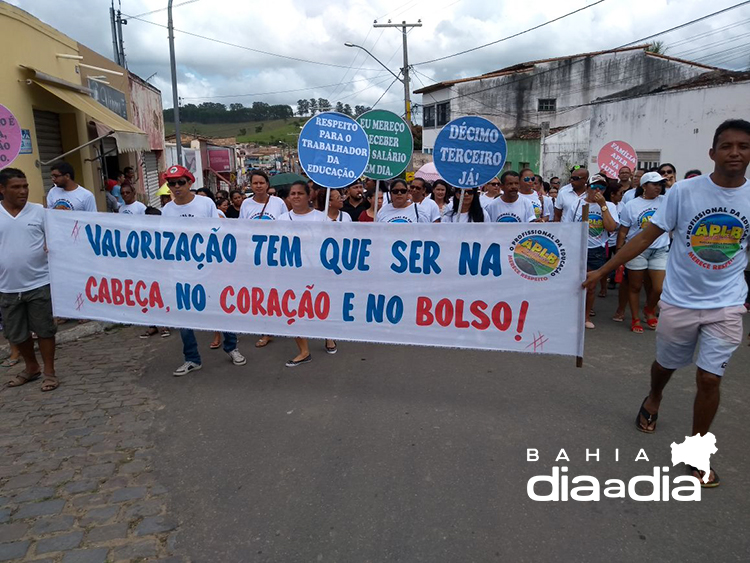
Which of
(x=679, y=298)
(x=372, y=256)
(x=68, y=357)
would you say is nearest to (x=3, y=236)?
(x=68, y=357)

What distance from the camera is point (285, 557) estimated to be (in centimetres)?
259

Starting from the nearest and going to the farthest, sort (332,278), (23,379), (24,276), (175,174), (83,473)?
(83,473)
(332,278)
(24,276)
(23,379)
(175,174)

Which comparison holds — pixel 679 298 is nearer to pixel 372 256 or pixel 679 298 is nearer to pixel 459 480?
pixel 459 480

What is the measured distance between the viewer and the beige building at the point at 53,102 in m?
8.25

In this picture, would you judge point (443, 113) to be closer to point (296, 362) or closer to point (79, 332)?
point (79, 332)

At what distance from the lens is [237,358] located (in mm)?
5281

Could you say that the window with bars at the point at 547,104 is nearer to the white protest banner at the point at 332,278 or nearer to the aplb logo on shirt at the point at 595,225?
the aplb logo on shirt at the point at 595,225

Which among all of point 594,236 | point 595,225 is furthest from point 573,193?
point 594,236

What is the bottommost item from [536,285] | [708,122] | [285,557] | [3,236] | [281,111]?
[285,557]

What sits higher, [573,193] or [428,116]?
[428,116]

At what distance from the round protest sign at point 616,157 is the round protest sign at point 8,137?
894 centimetres

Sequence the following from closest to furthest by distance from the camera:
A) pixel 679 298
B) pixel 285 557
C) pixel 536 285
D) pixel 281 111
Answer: pixel 285 557, pixel 679 298, pixel 536 285, pixel 281 111

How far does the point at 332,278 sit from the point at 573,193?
3.83 m

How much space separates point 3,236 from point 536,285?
4.35 metres
